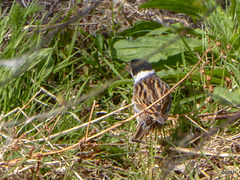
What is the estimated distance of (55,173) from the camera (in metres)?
3.14

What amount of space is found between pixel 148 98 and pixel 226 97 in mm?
722

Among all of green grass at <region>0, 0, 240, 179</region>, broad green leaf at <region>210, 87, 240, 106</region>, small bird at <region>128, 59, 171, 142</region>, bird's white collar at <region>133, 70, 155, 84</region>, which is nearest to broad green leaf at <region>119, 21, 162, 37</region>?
green grass at <region>0, 0, 240, 179</region>

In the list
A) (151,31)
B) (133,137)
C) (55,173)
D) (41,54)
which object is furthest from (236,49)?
(55,173)

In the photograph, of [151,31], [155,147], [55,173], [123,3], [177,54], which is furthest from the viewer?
[123,3]

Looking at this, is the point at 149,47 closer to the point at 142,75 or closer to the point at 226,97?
Answer: the point at 142,75

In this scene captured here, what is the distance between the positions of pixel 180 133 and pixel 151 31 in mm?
1581

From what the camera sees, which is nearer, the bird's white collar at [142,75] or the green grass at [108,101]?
the green grass at [108,101]

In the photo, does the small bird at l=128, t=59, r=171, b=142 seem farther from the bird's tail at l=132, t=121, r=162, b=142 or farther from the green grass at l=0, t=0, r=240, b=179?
the green grass at l=0, t=0, r=240, b=179

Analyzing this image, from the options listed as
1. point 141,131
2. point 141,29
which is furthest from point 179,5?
point 141,131

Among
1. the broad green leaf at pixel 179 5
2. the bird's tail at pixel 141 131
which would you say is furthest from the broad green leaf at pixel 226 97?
the broad green leaf at pixel 179 5

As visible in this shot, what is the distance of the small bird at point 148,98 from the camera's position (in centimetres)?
350

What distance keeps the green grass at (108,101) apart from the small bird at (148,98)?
122 millimetres

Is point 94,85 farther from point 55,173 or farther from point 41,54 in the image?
point 55,173

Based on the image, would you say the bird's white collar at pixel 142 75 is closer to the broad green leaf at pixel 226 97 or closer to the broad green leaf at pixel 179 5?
the broad green leaf at pixel 226 97
